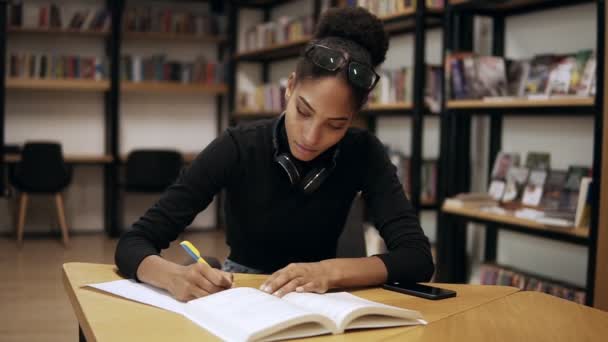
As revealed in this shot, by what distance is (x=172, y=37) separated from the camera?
6289 millimetres

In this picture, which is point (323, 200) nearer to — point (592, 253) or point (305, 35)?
point (592, 253)

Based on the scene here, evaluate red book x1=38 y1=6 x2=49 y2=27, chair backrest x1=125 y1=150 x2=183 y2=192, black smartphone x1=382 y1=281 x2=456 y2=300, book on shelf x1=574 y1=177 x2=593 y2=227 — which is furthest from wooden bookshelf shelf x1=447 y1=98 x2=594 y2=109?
red book x1=38 y1=6 x2=49 y2=27

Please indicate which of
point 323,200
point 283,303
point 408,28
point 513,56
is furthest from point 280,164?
point 408,28

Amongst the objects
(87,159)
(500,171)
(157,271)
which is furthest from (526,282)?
(87,159)

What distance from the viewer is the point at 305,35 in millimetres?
5152

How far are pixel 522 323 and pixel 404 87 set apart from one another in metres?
3.01

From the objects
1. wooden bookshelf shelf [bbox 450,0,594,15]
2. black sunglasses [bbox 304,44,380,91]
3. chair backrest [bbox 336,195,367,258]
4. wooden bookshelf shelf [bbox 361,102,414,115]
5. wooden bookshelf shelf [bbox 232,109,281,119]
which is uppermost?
wooden bookshelf shelf [bbox 450,0,594,15]

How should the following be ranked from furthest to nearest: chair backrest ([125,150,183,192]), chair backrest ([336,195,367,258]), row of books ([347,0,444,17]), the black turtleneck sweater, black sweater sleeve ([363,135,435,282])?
chair backrest ([125,150,183,192])
row of books ([347,0,444,17])
chair backrest ([336,195,367,258])
the black turtleneck sweater
black sweater sleeve ([363,135,435,282])

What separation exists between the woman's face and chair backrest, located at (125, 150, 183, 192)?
4491mm

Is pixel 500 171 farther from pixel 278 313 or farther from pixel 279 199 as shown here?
pixel 278 313

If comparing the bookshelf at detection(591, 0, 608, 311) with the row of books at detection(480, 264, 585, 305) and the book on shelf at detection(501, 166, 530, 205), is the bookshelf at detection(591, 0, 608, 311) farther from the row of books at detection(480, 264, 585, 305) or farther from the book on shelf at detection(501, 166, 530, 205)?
the book on shelf at detection(501, 166, 530, 205)

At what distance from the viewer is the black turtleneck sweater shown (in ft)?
5.30

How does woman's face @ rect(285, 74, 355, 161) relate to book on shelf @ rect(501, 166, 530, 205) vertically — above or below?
above

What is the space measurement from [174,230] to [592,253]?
1770mm
